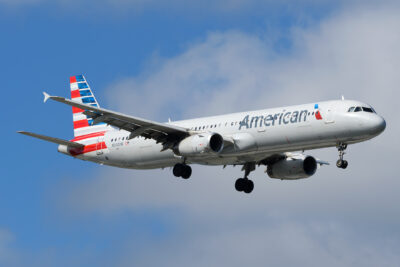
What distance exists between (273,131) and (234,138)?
2.84 meters

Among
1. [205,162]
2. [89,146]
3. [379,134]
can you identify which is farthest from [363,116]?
[89,146]

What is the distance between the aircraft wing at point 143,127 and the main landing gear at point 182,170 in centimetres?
143

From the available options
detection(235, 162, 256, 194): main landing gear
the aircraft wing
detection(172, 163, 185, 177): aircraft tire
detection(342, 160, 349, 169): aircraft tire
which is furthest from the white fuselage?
detection(235, 162, 256, 194): main landing gear

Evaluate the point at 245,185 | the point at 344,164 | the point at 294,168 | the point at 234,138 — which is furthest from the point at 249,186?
the point at 344,164

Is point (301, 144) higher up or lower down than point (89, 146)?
lower down

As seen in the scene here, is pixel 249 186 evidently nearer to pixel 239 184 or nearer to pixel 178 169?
pixel 239 184

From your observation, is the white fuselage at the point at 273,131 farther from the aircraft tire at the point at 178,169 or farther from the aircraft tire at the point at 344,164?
the aircraft tire at the point at 344,164

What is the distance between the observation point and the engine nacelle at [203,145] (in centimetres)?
6125

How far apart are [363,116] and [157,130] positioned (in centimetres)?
1367

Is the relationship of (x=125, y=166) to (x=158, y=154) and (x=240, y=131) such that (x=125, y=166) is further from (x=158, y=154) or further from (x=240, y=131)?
(x=240, y=131)

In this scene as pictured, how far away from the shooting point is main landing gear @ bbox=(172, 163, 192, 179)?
63.9m

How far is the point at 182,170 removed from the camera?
6391cm

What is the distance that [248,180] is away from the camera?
6925cm

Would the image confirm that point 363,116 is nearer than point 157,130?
Yes
